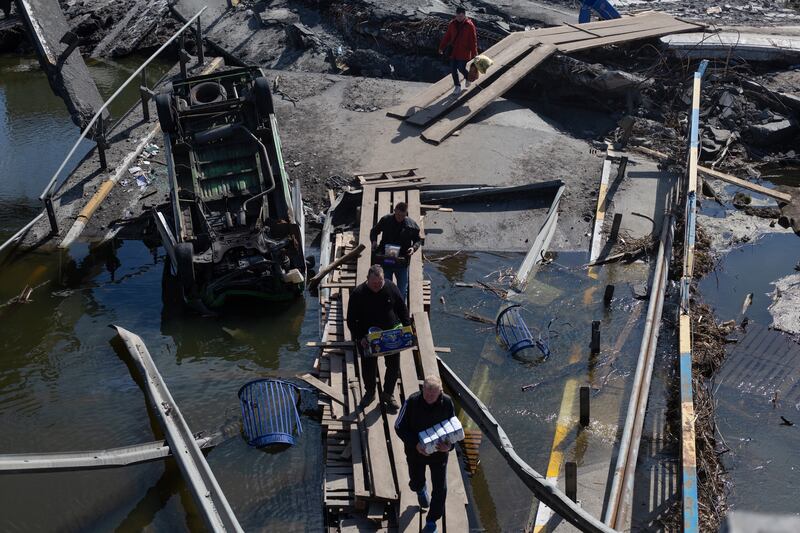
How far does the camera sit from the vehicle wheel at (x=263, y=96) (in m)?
13.3

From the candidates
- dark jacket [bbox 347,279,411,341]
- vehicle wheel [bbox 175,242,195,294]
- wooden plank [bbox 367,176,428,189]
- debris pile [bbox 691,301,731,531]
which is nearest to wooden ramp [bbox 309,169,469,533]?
dark jacket [bbox 347,279,411,341]

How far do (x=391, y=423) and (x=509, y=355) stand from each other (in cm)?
275

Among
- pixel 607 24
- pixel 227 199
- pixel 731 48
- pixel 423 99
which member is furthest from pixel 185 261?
pixel 731 48

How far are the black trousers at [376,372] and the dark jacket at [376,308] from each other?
0.36 m

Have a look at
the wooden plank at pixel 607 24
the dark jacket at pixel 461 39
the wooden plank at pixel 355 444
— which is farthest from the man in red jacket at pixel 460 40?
the wooden plank at pixel 355 444

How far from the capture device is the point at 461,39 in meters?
15.9

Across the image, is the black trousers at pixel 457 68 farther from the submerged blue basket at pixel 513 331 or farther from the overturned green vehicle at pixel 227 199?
the submerged blue basket at pixel 513 331

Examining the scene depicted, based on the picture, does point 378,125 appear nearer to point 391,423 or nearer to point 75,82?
point 75,82

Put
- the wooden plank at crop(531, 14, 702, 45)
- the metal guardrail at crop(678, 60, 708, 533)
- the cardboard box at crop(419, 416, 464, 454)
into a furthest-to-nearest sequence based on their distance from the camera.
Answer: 1. the wooden plank at crop(531, 14, 702, 45)
2. the metal guardrail at crop(678, 60, 708, 533)
3. the cardboard box at crop(419, 416, 464, 454)

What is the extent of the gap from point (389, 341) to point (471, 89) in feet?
30.9

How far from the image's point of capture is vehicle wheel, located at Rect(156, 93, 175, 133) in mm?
12797

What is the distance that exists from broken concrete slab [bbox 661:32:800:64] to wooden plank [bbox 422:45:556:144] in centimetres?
298

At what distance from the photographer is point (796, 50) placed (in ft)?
58.6

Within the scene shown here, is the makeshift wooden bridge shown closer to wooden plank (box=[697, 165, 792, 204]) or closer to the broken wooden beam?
wooden plank (box=[697, 165, 792, 204])
